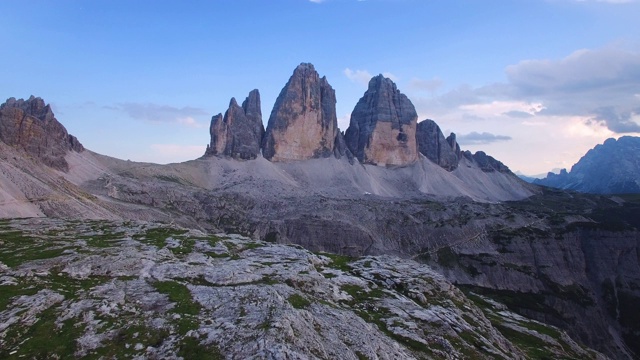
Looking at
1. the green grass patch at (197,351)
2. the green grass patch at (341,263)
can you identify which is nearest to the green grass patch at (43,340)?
the green grass patch at (197,351)

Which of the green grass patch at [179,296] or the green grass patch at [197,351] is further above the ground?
the green grass patch at [179,296]

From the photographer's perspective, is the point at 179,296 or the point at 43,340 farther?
the point at 179,296

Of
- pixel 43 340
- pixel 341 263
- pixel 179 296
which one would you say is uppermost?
pixel 179 296

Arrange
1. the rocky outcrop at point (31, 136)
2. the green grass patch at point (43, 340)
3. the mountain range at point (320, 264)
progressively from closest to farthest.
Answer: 1. the green grass patch at point (43, 340)
2. the mountain range at point (320, 264)
3. the rocky outcrop at point (31, 136)

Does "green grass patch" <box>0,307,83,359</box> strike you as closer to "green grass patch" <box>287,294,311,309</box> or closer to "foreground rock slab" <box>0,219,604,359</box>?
"foreground rock slab" <box>0,219,604,359</box>

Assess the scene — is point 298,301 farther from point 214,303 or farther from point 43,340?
point 43,340

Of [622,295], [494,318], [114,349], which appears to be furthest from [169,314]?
[622,295]

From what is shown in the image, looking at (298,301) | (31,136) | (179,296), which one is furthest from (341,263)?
(31,136)

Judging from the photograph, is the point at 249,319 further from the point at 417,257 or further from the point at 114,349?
the point at 417,257

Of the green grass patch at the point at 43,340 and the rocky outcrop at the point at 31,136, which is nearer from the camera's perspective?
the green grass patch at the point at 43,340

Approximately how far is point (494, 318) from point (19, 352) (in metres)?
73.9

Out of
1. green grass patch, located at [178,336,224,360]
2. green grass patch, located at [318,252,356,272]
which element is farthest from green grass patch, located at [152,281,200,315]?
green grass patch, located at [318,252,356,272]

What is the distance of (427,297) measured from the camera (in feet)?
176

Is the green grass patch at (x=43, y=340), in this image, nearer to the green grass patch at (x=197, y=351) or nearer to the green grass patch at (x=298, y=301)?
the green grass patch at (x=197, y=351)
